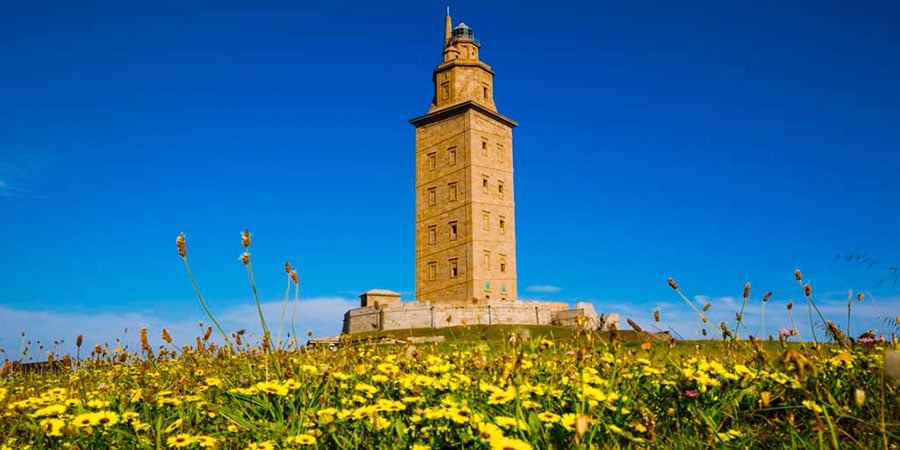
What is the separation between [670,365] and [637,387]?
2.56 ft

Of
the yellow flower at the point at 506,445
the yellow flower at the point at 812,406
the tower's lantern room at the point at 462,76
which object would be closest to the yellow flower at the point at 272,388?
the yellow flower at the point at 506,445

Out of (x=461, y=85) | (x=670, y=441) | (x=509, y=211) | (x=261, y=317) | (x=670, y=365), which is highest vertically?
(x=461, y=85)

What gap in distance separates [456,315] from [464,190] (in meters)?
9.12

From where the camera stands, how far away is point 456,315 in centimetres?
3753

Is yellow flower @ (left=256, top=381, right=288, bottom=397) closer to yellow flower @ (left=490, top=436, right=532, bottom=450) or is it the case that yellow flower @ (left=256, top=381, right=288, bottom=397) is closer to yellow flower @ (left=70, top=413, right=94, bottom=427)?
yellow flower @ (left=70, top=413, right=94, bottom=427)

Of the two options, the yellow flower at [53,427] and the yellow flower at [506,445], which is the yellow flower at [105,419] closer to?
the yellow flower at [53,427]

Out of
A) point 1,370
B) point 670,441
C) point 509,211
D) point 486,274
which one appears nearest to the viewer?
point 670,441

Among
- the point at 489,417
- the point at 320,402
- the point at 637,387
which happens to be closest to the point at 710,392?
the point at 637,387

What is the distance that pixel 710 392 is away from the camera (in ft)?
14.0

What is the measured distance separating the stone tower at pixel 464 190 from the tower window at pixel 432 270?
0.23 feet

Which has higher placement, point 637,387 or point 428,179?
point 428,179

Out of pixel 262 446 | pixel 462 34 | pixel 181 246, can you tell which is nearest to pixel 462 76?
pixel 462 34

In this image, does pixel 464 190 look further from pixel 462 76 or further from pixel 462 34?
pixel 462 34

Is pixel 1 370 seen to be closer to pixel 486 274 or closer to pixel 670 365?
pixel 670 365
